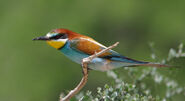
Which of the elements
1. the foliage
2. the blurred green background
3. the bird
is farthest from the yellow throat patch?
the blurred green background

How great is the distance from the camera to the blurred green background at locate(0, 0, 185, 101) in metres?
5.99

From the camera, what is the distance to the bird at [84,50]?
2.21 metres

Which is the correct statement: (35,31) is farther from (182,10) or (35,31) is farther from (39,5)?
(182,10)

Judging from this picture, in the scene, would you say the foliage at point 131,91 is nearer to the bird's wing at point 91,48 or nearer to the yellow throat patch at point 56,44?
the bird's wing at point 91,48

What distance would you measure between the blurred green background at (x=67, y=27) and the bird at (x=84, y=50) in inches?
136

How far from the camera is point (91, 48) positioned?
224cm

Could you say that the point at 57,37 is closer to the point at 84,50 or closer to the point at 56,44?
the point at 56,44

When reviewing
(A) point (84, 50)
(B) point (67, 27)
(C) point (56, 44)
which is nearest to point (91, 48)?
(A) point (84, 50)

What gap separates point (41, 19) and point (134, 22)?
1.43 meters

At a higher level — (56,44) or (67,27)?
(56,44)

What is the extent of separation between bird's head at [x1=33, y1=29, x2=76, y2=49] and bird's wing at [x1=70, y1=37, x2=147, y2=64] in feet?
0.12

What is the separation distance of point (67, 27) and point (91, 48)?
3.89 m

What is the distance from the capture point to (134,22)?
6973 millimetres

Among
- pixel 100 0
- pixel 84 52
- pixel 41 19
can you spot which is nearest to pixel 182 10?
pixel 100 0
